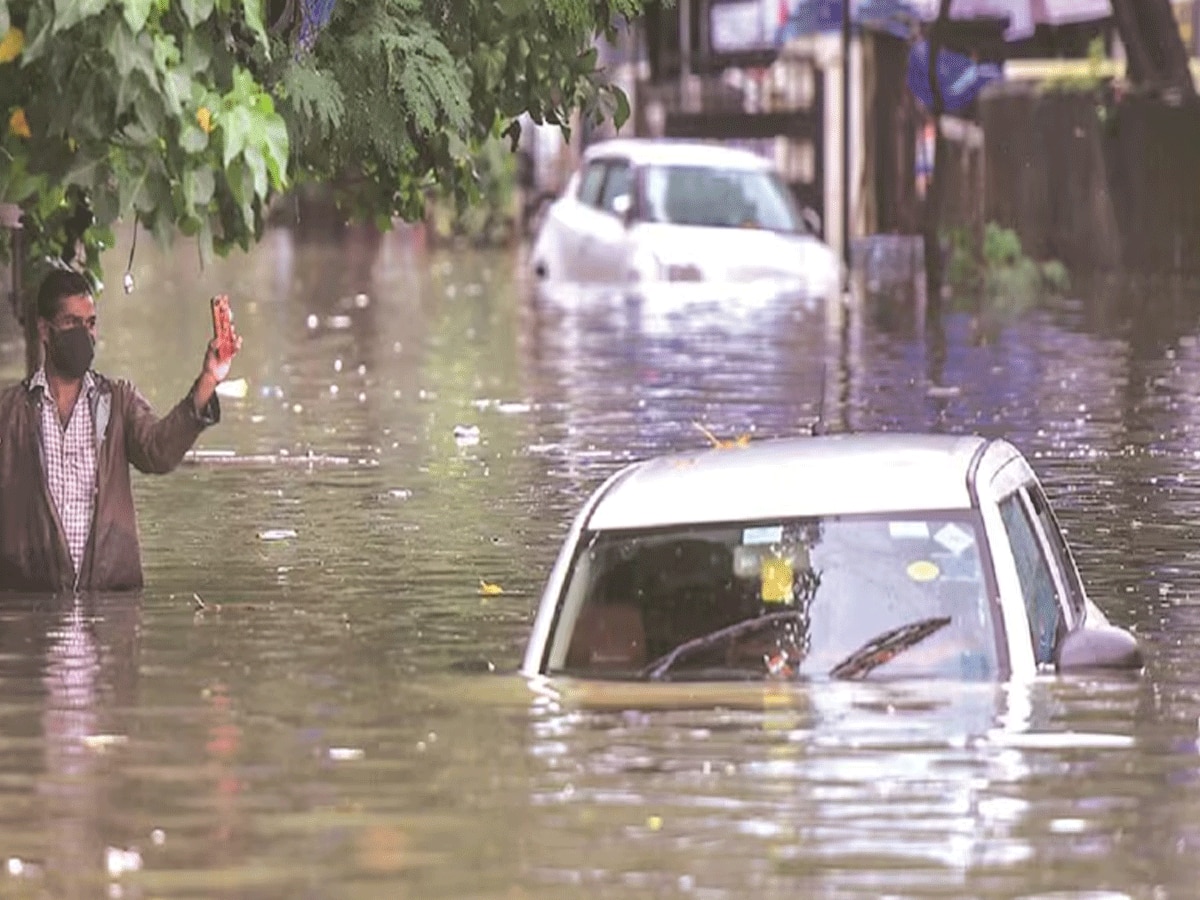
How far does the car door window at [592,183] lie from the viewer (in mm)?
39719

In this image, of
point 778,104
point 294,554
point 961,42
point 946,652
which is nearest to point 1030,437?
point 294,554

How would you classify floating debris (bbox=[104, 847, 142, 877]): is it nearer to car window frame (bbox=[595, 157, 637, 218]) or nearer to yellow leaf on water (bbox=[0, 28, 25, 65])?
yellow leaf on water (bbox=[0, 28, 25, 65])

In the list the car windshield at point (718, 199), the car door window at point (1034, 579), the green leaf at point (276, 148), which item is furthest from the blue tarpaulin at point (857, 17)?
the car door window at point (1034, 579)

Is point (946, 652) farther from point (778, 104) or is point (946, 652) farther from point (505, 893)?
point (778, 104)

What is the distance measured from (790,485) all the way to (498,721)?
0.99m

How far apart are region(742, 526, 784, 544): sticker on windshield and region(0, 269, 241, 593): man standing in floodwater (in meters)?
3.17

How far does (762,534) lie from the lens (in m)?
10.8

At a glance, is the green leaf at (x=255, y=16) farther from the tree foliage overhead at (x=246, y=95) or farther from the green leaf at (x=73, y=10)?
the green leaf at (x=73, y=10)

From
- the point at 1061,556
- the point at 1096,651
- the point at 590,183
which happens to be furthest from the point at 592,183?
the point at 1096,651

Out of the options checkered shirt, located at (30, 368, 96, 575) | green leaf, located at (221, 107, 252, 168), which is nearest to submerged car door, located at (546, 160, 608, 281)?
checkered shirt, located at (30, 368, 96, 575)

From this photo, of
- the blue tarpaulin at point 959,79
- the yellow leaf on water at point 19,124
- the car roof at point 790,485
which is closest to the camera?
the car roof at point 790,485

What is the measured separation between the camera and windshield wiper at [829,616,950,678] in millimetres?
10594

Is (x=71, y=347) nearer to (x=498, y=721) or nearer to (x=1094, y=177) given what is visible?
(x=498, y=721)

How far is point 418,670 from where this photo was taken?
12320 millimetres
